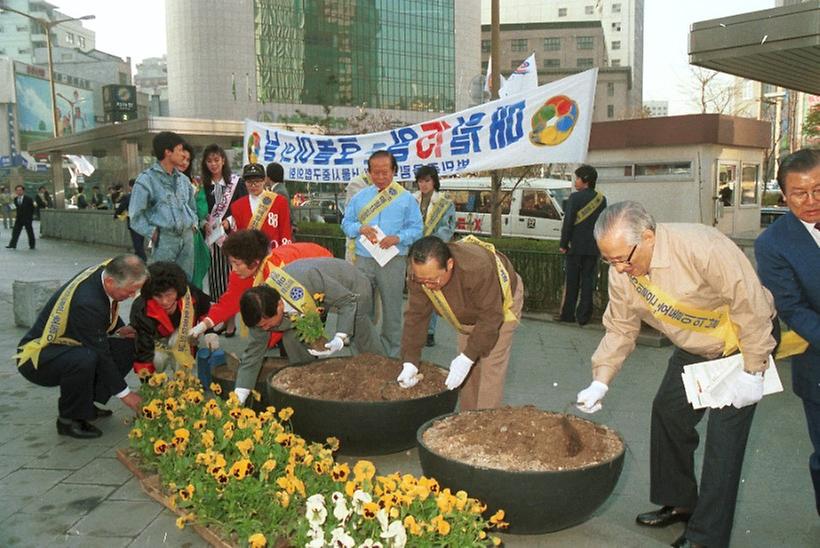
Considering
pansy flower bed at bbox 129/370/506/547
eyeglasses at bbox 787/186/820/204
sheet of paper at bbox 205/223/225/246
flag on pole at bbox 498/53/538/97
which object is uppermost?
flag on pole at bbox 498/53/538/97

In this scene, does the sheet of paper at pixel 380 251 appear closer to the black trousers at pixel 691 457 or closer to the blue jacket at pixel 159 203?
the blue jacket at pixel 159 203

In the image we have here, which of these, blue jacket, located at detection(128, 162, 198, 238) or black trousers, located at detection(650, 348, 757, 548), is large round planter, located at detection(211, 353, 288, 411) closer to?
blue jacket, located at detection(128, 162, 198, 238)

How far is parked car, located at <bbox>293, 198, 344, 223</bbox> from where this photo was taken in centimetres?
2067

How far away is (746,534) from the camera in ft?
11.0

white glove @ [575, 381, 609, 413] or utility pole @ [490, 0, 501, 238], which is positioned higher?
utility pole @ [490, 0, 501, 238]

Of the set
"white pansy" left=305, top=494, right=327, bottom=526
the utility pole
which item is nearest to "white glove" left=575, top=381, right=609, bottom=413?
"white pansy" left=305, top=494, right=327, bottom=526

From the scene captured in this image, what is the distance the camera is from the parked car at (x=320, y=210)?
20.7 metres

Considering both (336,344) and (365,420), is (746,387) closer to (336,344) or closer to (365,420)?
(365,420)

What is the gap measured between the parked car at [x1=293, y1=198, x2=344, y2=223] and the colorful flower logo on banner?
1271cm

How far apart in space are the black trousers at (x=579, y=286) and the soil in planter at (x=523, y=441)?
4.54 m

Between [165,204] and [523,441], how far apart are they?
148 inches

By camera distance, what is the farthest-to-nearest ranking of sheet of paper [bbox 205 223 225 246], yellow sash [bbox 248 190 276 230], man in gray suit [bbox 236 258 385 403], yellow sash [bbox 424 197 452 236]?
yellow sash [bbox 424 197 452 236] → sheet of paper [bbox 205 223 225 246] → yellow sash [bbox 248 190 276 230] → man in gray suit [bbox 236 258 385 403]

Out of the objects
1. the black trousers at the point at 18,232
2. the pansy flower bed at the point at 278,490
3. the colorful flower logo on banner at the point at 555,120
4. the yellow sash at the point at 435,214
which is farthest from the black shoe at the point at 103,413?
the black trousers at the point at 18,232

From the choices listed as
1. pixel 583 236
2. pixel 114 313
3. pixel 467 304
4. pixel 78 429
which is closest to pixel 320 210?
pixel 583 236
